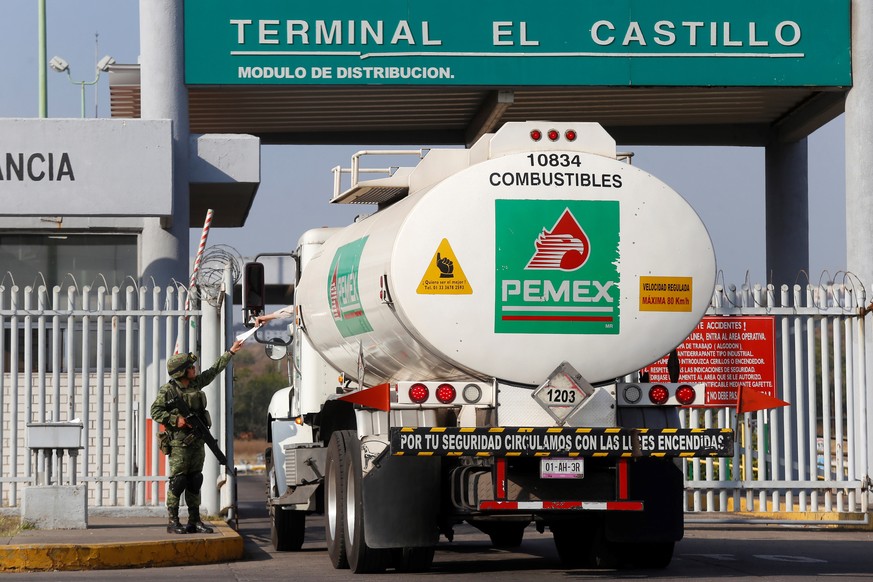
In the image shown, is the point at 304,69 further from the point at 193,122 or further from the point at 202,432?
the point at 202,432

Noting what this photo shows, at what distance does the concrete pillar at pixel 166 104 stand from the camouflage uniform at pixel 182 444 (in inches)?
234

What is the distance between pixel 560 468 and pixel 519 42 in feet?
34.8

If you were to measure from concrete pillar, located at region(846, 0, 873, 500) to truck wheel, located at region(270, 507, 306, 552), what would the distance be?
362 inches

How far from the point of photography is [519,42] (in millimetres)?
19641

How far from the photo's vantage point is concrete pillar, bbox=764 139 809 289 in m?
24.0

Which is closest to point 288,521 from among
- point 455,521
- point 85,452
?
point 85,452

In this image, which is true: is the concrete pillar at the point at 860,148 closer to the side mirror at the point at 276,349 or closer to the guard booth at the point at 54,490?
the side mirror at the point at 276,349

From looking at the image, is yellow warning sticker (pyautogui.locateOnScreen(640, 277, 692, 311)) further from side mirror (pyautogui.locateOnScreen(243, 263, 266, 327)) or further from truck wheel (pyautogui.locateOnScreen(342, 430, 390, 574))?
side mirror (pyautogui.locateOnScreen(243, 263, 266, 327))

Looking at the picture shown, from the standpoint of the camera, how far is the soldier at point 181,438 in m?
13.0

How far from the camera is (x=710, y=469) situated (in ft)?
55.4

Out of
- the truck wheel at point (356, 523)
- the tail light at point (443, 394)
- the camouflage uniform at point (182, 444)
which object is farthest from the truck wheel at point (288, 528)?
the tail light at point (443, 394)

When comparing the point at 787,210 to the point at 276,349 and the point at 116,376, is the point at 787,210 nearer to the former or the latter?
the point at 276,349

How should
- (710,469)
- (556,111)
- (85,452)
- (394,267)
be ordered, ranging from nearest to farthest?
(394,267) → (85,452) → (710,469) → (556,111)

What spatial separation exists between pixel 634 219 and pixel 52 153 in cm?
986
